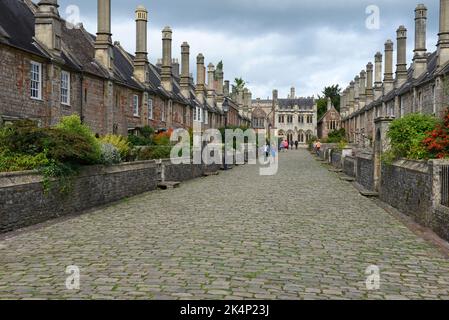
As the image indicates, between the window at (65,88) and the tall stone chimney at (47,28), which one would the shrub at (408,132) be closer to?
the tall stone chimney at (47,28)

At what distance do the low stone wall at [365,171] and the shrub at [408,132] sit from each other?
3591 millimetres

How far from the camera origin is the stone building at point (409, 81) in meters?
34.6

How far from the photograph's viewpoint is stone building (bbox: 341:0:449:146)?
34594mm

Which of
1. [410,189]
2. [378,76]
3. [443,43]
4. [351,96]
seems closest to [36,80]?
[410,189]

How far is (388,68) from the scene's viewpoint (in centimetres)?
5428

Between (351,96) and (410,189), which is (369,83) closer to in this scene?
(351,96)

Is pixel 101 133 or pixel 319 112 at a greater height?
pixel 319 112

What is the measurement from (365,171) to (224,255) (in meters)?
14.6

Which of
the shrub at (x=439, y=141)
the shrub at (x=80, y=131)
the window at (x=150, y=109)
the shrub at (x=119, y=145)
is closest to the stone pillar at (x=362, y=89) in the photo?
the window at (x=150, y=109)

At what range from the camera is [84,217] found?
12695mm

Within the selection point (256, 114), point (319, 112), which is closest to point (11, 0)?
point (256, 114)

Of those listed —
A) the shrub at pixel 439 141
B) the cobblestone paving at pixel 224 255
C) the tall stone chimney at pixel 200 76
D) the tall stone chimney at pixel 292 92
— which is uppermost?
the tall stone chimney at pixel 292 92

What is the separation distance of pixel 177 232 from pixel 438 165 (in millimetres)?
6059

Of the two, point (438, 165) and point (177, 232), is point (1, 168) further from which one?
point (438, 165)
